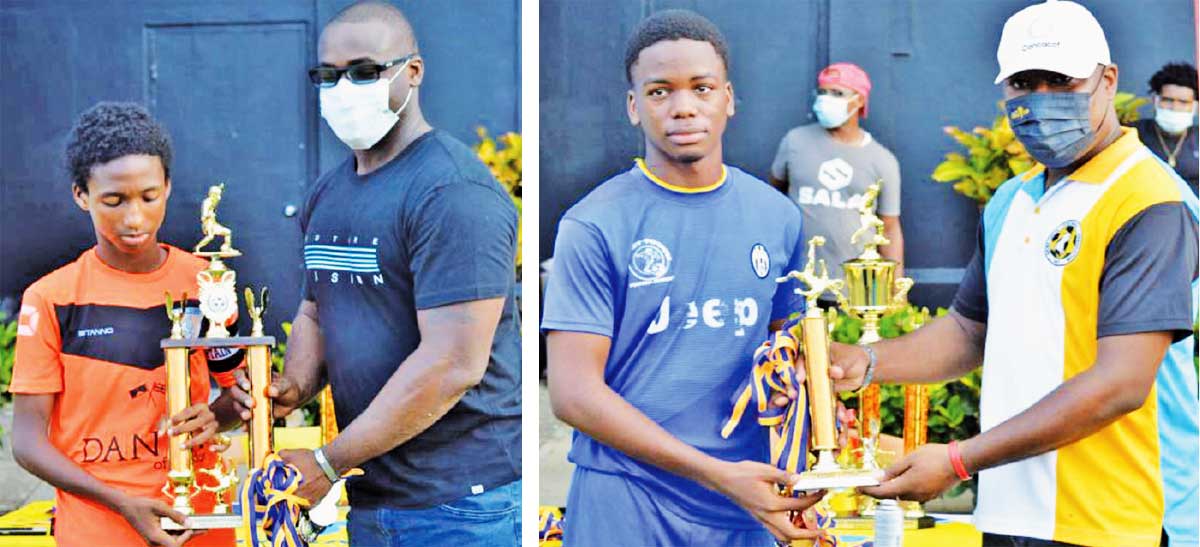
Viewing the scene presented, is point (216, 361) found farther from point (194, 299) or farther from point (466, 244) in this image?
point (466, 244)

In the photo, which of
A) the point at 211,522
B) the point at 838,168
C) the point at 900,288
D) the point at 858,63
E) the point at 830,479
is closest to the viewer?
the point at 830,479

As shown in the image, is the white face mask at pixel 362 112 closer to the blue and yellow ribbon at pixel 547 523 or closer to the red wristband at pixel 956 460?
the blue and yellow ribbon at pixel 547 523

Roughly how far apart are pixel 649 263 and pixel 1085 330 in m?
0.98

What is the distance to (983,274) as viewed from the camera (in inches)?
166

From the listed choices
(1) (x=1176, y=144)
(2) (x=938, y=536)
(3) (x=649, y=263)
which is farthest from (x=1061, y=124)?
(2) (x=938, y=536)

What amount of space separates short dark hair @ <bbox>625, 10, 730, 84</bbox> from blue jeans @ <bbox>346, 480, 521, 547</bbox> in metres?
1.06

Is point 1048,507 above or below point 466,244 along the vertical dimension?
below

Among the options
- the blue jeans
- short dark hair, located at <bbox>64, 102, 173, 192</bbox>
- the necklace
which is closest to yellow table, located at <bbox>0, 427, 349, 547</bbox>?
the blue jeans

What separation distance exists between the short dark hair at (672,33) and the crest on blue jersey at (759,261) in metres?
0.43

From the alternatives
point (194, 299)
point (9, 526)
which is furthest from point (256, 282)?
point (9, 526)

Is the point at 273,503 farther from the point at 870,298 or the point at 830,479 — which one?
the point at 870,298

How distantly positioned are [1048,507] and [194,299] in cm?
205

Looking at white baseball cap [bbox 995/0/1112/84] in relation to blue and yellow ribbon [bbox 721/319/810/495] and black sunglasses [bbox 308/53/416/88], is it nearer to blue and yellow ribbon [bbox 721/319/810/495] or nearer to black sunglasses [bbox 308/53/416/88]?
blue and yellow ribbon [bbox 721/319/810/495]

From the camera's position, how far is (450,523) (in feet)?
13.8
